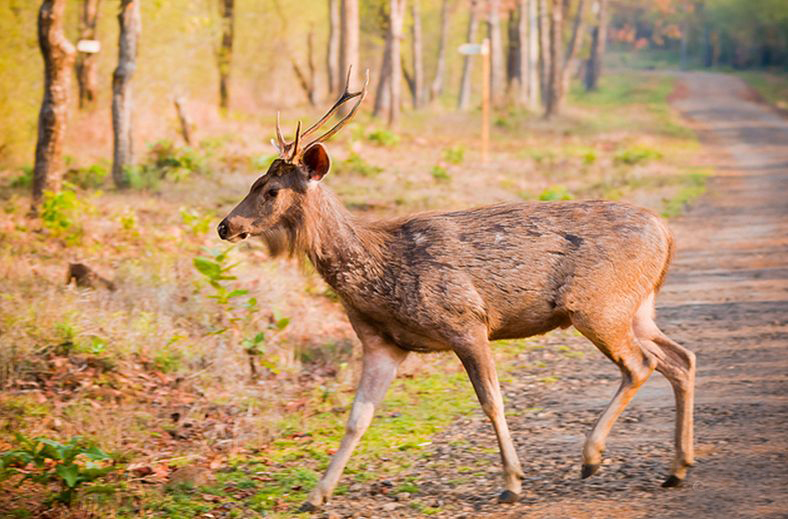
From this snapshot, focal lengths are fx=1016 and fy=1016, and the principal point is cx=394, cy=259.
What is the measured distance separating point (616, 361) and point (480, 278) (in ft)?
3.41

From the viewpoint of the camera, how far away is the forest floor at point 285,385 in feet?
22.0

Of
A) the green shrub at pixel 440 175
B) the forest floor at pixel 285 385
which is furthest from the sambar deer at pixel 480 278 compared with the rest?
the green shrub at pixel 440 175

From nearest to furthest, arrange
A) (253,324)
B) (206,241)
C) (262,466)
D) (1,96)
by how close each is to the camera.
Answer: (262,466) < (253,324) < (206,241) < (1,96)

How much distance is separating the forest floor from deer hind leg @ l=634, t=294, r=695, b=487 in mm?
151

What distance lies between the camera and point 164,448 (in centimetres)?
777

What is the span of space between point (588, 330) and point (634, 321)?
23.4 inches

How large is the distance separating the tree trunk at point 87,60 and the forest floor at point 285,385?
570 cm

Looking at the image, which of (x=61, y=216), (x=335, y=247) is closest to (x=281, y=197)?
(x=335, y=247)

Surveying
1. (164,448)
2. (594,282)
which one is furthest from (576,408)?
(164,448)

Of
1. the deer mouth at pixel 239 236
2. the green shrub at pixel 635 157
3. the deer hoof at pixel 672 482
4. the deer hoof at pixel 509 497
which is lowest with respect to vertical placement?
the green shrub at pixel 635 157

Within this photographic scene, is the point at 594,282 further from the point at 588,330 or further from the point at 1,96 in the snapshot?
the point at 1,96

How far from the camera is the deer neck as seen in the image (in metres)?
6.69

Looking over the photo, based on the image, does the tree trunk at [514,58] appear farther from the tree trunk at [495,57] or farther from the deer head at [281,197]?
the deer head at [281,197]

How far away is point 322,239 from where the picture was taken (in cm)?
672
